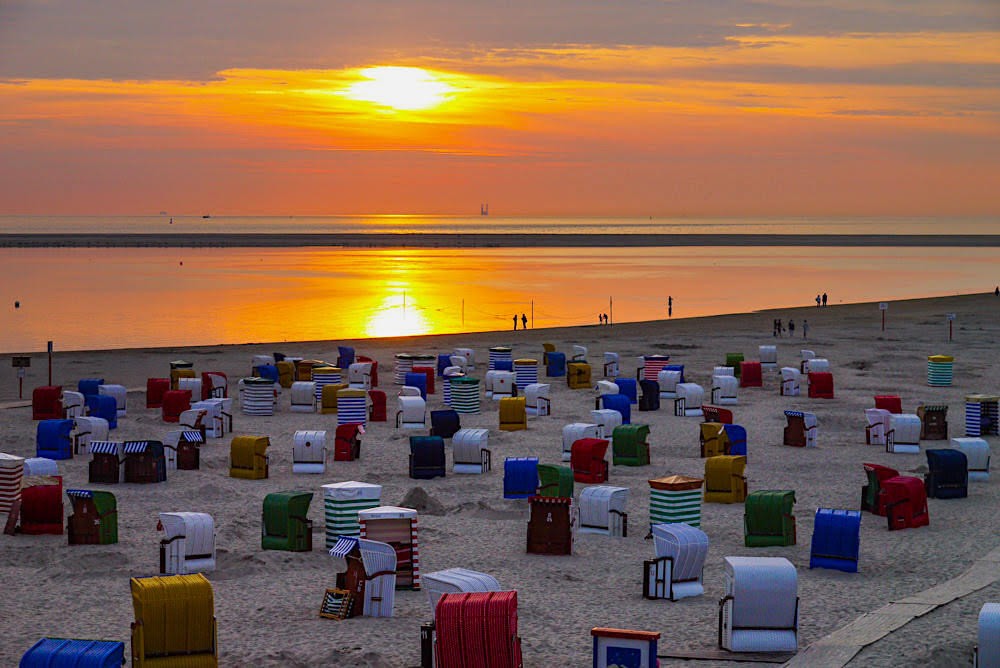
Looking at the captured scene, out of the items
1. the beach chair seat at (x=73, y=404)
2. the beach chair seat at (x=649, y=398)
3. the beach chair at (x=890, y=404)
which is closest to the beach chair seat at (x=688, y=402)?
the beach chair seat at (x=649, y=398)

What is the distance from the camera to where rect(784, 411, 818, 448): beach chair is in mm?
33500

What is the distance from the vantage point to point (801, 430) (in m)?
33.6

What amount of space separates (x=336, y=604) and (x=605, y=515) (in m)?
6.93

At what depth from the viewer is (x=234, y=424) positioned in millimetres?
37875

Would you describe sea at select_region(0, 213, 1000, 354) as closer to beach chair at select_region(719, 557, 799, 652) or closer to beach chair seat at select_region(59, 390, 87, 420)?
beach chair seat at select_region(59, 390, 87, 420)

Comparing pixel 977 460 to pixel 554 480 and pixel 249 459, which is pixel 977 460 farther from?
pixel 249 459

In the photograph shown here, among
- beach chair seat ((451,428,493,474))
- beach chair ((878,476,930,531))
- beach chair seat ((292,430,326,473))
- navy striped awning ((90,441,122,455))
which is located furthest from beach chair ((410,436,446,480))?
beach chair ((878,476,930,531))

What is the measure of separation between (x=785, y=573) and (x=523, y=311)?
252ft

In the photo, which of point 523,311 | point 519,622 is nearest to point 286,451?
point 519,622

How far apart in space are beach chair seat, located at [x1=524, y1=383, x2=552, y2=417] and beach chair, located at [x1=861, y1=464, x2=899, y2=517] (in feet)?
50.2

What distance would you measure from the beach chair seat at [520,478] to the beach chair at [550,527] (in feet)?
15.1

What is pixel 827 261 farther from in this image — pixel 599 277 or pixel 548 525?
pixel 548 525

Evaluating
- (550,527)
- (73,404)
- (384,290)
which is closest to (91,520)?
(550,527)

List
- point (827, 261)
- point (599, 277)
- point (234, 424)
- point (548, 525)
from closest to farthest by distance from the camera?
point (548, 525) < point (234, 424) < point (599, 277) < point (827, 261)
